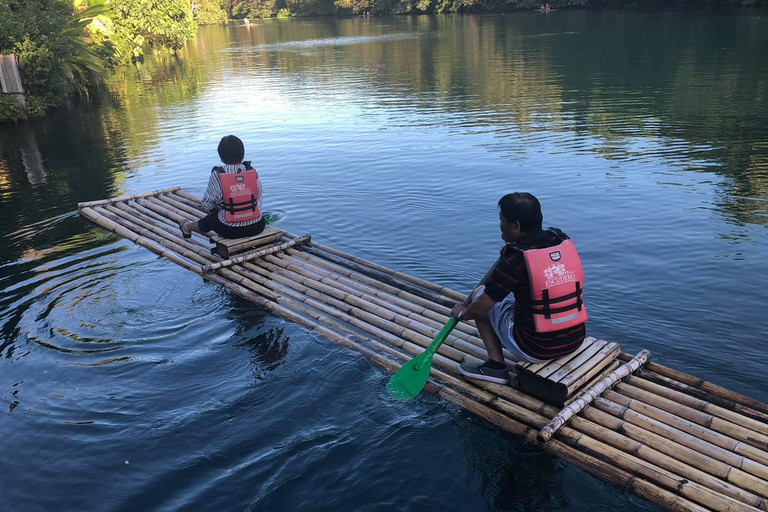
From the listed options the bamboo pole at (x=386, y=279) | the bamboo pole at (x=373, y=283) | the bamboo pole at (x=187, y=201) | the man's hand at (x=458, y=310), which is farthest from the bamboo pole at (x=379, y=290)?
the bamboo pole at (x=187, y=201)

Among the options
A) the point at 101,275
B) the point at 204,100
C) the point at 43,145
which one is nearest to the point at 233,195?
the point at 101,275

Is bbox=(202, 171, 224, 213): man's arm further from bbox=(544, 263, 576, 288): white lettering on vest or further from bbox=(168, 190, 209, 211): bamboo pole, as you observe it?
bbox=(544, 263, 576, 288): white lettering on vest

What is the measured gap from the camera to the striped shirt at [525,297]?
554cm

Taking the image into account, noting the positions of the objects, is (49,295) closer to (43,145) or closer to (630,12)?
(43,145)

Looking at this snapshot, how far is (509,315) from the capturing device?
6.07m

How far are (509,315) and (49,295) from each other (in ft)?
25.7

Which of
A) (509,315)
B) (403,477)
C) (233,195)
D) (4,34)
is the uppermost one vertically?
(4,34)

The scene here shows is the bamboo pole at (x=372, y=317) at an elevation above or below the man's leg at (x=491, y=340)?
below

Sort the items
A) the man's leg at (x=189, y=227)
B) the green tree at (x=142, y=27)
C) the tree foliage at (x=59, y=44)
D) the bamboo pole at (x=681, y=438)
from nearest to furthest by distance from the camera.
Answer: the bamboo pole at (x=681, y=438), the man's leg at (x=189, y=227), the tree foliage at (x=59, y=44), the green tree at (x=142, y=27)

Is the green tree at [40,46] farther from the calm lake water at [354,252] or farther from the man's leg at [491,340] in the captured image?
the man's leg at [491,340]

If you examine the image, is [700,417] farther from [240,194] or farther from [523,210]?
[240,194]

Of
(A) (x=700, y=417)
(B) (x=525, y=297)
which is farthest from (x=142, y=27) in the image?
(A) (x=700, y=417)

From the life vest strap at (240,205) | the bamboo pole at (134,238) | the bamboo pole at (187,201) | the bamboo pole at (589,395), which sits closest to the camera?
the bamboo pole at (589,395)

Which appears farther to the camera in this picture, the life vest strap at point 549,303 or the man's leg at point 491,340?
the man's leg at point 491,340
